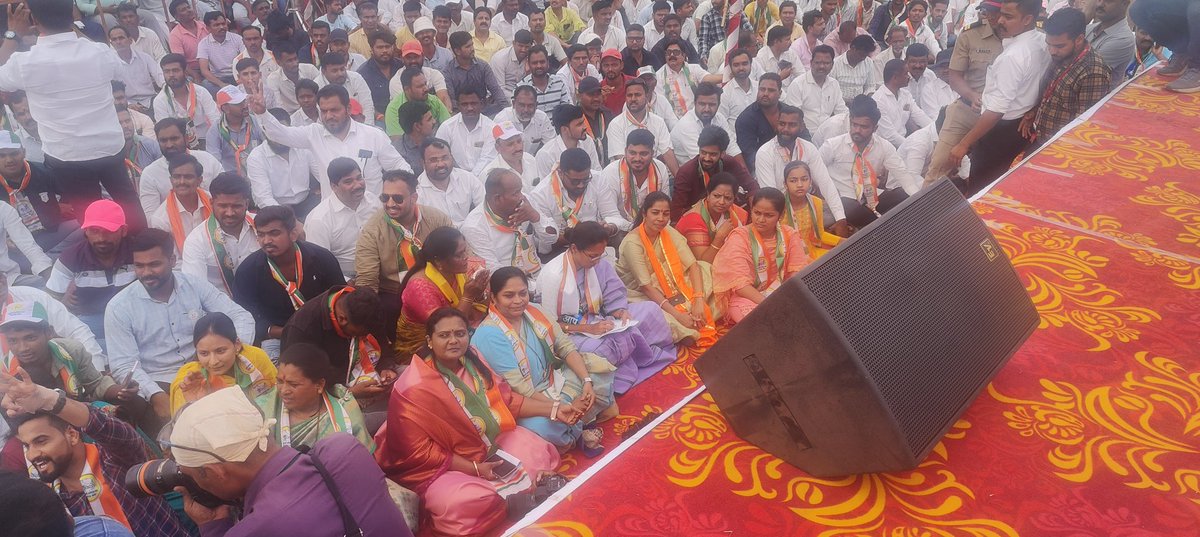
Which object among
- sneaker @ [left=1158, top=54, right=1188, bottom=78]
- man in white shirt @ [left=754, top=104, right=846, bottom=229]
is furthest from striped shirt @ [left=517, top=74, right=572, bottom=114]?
sneaker @ [left=1158, top=54, right=1188, bottom=78]

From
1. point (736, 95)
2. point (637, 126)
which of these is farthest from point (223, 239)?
point (736, 95)

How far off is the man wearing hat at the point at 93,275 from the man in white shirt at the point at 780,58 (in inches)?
222

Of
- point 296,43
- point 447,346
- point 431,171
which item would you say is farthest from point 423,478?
point 296,43

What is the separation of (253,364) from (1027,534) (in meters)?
2.84

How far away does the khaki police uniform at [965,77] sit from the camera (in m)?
5.30

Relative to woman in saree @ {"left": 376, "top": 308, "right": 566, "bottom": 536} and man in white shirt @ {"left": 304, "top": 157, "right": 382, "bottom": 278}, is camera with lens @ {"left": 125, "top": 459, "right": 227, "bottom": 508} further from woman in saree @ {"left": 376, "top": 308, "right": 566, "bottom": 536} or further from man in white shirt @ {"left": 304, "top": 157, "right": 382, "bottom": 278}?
man in white shirt @ {"left": 304, "top": 157, "right": 382, "bottom": 278}

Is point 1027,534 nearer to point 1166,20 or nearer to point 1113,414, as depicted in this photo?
point 1113,414

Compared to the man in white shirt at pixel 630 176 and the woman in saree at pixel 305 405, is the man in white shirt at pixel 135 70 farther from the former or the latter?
the woman in saree at pixel 305 405

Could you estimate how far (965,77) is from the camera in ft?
19.8

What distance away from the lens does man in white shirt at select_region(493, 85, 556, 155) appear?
5840 millimetres

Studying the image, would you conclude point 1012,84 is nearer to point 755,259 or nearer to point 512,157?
point 755,259

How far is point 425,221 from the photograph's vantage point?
14.0 feet

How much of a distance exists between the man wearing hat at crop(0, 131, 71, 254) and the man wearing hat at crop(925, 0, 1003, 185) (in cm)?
560

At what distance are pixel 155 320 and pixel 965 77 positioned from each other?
5730 mm
